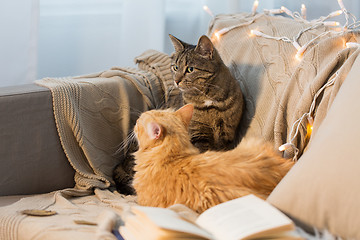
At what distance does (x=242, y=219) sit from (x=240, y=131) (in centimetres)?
95

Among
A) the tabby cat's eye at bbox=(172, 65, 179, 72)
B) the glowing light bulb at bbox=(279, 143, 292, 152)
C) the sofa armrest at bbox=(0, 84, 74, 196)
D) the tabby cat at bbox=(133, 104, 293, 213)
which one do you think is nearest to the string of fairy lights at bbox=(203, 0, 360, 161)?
the glowing light bulb at bbox=(279, 143, 292, 152)

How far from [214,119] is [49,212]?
29.0 inches

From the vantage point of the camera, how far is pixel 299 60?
5.45 feet

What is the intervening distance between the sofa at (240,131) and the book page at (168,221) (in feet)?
0.33

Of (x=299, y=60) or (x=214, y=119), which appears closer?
(x=299, y=60)

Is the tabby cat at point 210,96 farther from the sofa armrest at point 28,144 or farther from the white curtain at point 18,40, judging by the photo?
the white curtain at point 18,40

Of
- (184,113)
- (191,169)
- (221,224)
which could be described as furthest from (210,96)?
(221,224)

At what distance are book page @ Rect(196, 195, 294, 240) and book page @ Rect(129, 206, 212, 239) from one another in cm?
3

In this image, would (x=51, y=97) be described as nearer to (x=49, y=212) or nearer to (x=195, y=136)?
(x=49, y=212)

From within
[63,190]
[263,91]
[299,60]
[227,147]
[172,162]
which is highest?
[299,60]

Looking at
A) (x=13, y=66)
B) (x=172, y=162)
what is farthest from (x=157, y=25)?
(x=172, y=162)

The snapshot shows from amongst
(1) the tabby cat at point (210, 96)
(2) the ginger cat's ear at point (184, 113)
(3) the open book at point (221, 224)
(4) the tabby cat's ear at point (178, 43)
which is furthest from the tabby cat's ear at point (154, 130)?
(4) the tabby cat's ear at point (178, 43)

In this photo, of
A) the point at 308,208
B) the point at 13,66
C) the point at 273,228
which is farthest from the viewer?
the point at 13,66

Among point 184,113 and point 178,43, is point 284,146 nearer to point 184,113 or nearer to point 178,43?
point 184,113
